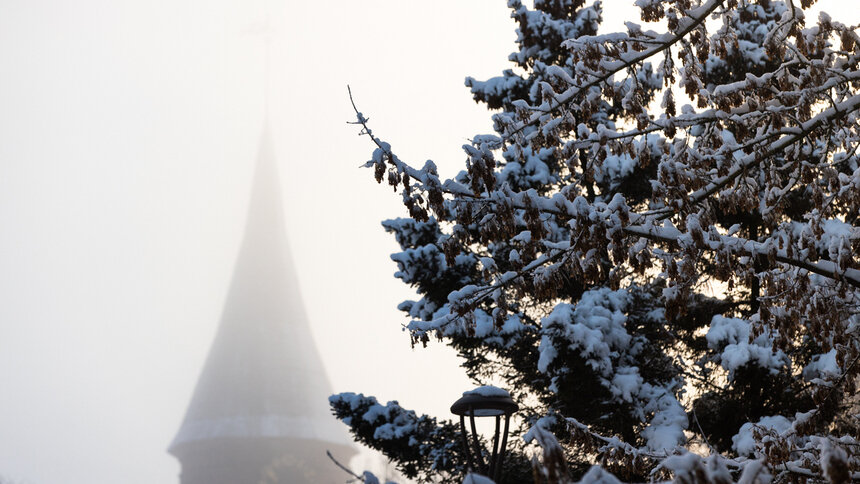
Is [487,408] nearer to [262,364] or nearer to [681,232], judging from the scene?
[681,232]

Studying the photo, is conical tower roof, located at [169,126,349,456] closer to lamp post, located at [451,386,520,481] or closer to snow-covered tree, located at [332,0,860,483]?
snow-covered tree, located at [332,0,860,483]

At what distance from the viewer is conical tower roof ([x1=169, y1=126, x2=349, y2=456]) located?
47.3 meters

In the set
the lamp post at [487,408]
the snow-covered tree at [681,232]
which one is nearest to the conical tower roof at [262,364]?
the snow-covered tree at [681,232]

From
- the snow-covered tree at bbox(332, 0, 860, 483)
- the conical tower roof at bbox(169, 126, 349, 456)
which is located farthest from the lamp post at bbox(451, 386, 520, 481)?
the conical tower roof at bbox(169, 126, 349, 456)

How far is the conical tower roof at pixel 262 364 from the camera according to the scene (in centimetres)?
4731

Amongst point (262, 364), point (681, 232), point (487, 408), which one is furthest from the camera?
point (262, 364)

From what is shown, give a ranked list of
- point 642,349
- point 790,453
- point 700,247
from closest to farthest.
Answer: point 700,247
point 790,453
point 642,349

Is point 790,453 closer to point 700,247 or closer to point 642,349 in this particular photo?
point 700,247

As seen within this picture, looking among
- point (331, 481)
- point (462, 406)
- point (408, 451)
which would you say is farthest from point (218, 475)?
point (462, 406)

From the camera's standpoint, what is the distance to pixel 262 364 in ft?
168

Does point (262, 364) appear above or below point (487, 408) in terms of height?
above

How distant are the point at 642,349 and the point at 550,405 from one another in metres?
1.51

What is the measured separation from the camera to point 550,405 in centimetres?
1167

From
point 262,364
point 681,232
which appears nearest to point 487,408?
point 681,232
